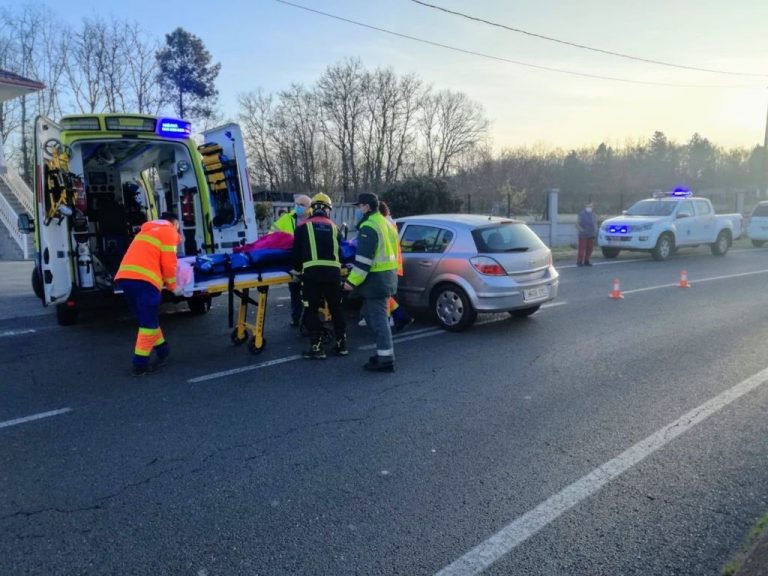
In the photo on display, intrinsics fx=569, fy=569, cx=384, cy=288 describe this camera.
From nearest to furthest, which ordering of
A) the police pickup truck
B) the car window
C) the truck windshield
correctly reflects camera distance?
the police pickup truck
the truck windshield
the car window

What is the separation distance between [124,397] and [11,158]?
3757 cm

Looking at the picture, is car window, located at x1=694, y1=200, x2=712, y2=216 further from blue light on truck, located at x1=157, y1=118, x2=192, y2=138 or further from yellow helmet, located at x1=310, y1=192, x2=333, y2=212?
blue light on truck, located at x1=157, y1=118, x2=192, y2=138

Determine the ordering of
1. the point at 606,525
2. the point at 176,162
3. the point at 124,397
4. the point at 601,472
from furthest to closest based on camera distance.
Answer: the point at 176,162
the point at 124,397
the point at 601,472
the point at 606,525

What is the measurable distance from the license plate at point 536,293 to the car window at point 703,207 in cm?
1311

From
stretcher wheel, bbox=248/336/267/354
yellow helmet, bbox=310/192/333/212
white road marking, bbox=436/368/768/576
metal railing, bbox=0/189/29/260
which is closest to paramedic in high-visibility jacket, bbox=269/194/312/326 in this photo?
stretcher wheel, bbox=248/336/267/354

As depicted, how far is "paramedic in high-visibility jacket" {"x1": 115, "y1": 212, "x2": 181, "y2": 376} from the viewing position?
5.89 metres

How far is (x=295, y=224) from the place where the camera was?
7926mm

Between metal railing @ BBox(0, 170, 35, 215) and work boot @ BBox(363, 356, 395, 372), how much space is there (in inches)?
820

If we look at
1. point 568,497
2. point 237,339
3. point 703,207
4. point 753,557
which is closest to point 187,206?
point 237,339

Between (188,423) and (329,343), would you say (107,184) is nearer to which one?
(329,343)

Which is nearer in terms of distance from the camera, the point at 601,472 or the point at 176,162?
the point at 601,472

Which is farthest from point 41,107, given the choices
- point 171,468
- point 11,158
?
point 171,468

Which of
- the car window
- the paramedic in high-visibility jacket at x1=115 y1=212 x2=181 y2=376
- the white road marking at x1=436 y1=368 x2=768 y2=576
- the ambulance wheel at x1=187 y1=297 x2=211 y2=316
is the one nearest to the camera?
the white road marking at x1=436 y1=368 x2=768 y2=576

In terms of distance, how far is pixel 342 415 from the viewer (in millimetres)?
4852
